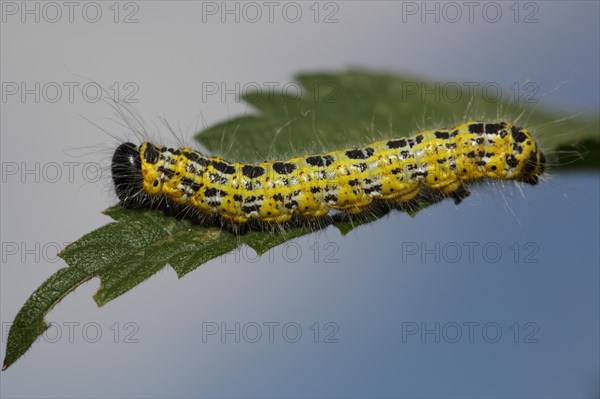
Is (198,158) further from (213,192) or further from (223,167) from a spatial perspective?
(213,192)

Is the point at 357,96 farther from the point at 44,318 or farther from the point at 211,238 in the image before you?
the point at 44,318

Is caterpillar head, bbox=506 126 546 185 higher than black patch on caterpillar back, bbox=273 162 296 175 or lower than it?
higher

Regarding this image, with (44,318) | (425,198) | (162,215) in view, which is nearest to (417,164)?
(425,198)

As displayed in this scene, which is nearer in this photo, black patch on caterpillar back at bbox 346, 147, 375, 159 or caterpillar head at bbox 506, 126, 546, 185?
black patch on caterpillar back at bbox 346, 147, 375, 159

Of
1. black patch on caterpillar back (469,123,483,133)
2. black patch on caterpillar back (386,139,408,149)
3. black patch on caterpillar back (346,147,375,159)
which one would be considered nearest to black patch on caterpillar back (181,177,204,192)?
black patch on caterpillar back (346,147,375,159)

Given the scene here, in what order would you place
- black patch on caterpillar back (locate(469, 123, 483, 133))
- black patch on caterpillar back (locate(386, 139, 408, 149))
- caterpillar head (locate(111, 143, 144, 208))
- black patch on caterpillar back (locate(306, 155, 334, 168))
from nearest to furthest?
caterpillar head (locate(111, 143, 144, 208)) → black patch on caterpillar back (locate(306, 155, 334, 168)) → black patch on caterpillar back (locate(386, 139, 408, 149)) → black patch on caterpillar back (locate(469, 123, 483, 133))

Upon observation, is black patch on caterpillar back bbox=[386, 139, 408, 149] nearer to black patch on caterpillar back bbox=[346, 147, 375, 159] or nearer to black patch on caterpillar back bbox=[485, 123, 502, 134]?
black patch on caterpillar back bbox=[346, 147, 375, 159]

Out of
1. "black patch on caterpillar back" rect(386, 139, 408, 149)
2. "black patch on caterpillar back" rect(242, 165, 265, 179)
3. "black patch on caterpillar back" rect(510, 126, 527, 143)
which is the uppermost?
"black patch on caterpillar back" rect(510, 126, 527, 143)
